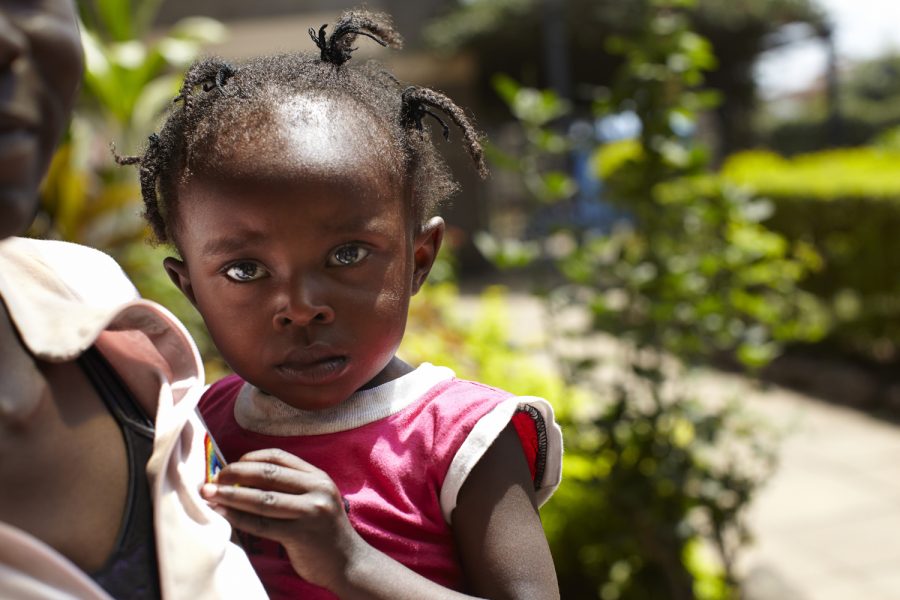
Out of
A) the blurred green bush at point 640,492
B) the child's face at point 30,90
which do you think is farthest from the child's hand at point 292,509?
the blurred green bush at point 640,492

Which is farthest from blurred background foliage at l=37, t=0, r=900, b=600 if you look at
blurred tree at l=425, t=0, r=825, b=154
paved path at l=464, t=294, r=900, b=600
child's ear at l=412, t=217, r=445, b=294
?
blurred tree at l=425, t=0, r=825, b=154

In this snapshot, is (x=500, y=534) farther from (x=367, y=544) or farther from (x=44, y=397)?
(x=44, y=397)

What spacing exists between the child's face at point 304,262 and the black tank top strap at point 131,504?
0.20 metres

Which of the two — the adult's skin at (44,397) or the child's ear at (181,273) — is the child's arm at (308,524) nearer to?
the adult's skin at (44,397)

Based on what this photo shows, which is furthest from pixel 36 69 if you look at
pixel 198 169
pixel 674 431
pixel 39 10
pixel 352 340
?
pixel 674 431

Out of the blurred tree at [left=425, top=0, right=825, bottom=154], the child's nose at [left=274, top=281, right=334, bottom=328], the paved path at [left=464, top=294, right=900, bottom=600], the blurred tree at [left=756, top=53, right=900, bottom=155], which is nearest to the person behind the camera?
the child's nose at [left=274, top=281, right=334, bottom=328]

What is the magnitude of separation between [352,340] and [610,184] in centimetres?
259

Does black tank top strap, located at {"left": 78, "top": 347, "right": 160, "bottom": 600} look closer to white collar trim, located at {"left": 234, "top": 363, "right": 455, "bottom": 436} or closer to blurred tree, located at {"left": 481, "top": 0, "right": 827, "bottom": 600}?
white collar trim, located at {"left": 234, "top": 363, "right": 455, "bottom": 436}

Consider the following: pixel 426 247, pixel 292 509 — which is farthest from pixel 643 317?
pixel 292 509

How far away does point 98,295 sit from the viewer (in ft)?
3.10

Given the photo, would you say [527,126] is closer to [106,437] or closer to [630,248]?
[630,248]

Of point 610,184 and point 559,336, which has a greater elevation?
point 610,184

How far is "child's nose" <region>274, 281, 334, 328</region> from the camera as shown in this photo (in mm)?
1056

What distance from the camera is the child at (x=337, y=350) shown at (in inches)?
41.6
